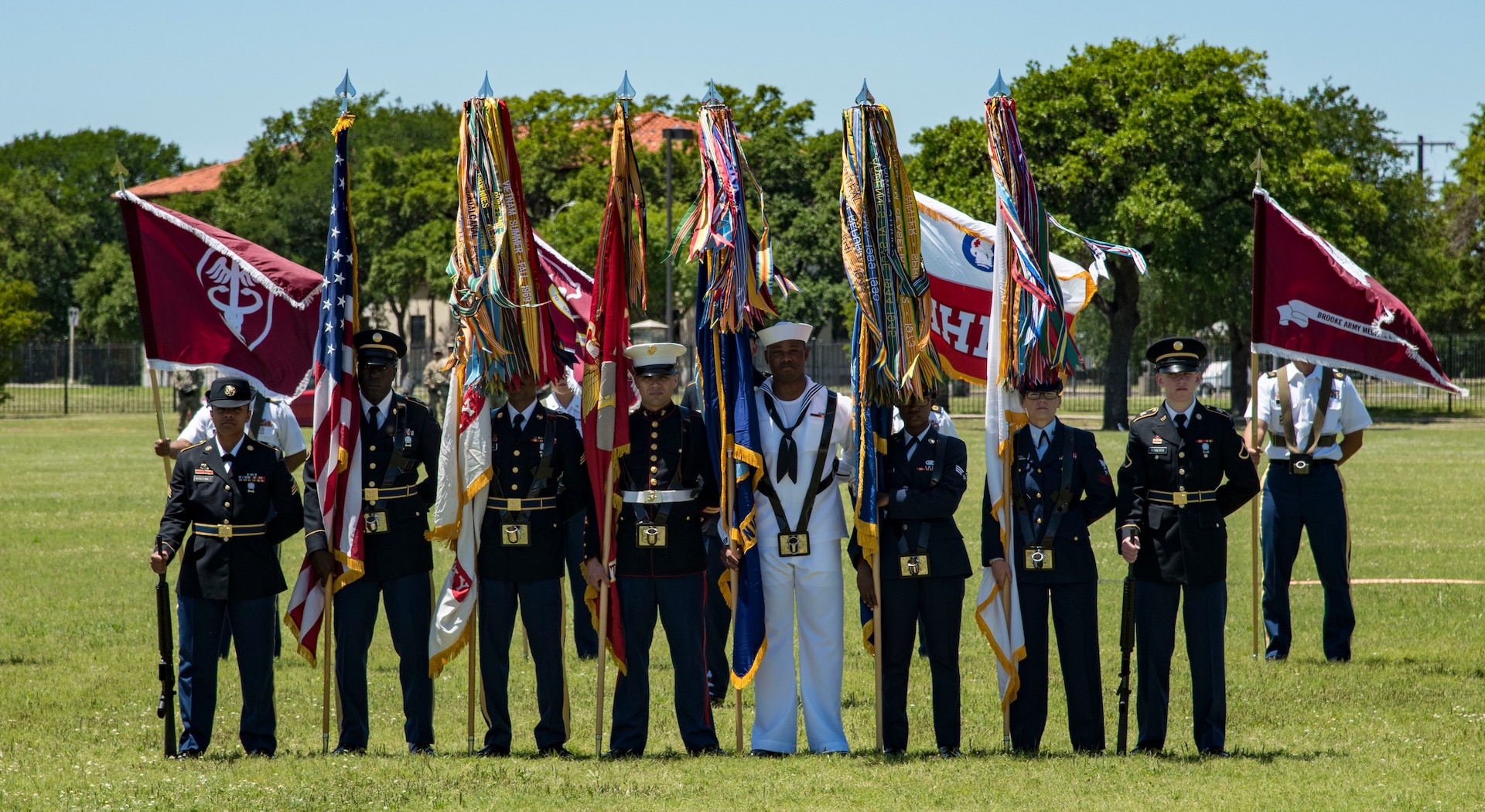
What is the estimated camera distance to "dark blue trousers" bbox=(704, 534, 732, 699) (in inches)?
341

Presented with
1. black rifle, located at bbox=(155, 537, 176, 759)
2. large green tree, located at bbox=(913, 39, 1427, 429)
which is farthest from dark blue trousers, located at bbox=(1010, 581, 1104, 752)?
large green tree, located at bbox=(913, 39, 1427, 429)

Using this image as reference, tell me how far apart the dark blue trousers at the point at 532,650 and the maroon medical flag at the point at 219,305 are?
6.30 ft

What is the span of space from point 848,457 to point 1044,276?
1459 millimetres

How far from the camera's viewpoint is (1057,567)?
7051mm

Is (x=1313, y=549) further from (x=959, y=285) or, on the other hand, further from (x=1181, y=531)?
(x=1181, y=531)

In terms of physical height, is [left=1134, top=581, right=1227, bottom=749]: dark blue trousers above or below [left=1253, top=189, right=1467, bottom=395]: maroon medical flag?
below

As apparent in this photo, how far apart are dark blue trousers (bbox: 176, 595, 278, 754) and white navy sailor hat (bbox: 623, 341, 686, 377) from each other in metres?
2.16

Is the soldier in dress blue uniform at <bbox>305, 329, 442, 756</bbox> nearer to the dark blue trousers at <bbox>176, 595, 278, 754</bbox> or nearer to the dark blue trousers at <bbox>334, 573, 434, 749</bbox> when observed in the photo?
the dark blue trousers at <bbox>334, 573, 434, 749</bbox>

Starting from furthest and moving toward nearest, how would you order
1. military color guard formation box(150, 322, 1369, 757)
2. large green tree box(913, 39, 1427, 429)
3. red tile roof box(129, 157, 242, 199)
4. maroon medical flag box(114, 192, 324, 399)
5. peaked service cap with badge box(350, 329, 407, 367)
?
red tile roof box(129, 157, 242, 199) → large green tree box(913, 39, 1427, 429) → maroon medical flag box(114, 192, 324, 399) → peaked service cap with badge box(350, 329, 407, 367) → military color guard formation box(150, 322, 1369, 757)

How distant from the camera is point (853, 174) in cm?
732

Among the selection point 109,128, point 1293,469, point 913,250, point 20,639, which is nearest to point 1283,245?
point 1293,469

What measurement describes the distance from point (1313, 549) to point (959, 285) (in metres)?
2.96

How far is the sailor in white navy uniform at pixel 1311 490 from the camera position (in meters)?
9.57

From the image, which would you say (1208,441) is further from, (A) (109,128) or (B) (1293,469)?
(A) (109,128)
